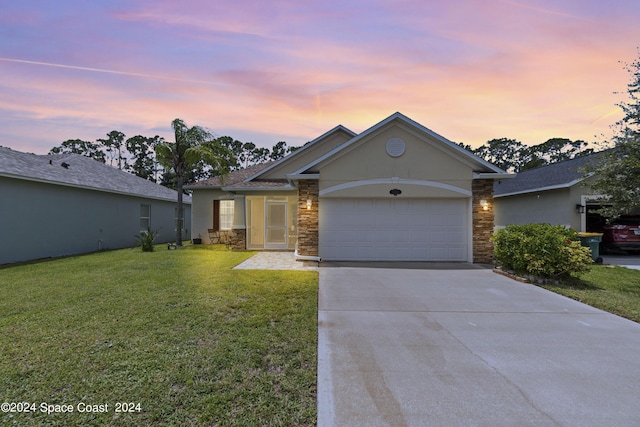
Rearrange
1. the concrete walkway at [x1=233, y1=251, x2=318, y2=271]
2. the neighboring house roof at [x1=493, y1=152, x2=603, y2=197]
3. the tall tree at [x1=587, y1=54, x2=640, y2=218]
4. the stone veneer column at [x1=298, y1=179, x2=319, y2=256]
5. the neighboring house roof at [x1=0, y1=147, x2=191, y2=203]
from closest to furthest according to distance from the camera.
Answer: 1. the tall tree at [x1=587, y1=54, x2=640, y2=218]
2. the concrete walkway at [x1=233, y1=251, x2=318, y2=271]
3. the stone veneer column at [x1=298, y1=179, x2=319, y2=256]
4. the neighboring house roof at [x1=0, y1=147, x2=191, y2=203]
5. the neighboring house roof at [x1=493, y1=152, x2=603, y2=197]

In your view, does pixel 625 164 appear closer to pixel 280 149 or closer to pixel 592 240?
pixel 592 240

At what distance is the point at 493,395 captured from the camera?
3.04 m

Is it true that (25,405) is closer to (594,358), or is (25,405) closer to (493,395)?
(493,395)

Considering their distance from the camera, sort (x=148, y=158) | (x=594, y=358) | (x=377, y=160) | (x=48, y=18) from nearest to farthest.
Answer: (x=594, y=358) → (x=48, y=18) → (x=377, y=160) → (x=148, y=158)

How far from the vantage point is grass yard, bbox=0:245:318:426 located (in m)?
2.77

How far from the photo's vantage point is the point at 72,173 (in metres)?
14.9

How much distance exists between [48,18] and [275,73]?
6493 mm

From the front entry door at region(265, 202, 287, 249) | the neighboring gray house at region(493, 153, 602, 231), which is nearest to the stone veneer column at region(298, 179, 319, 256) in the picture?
the front entry door at region(265, 202, 287, 249)

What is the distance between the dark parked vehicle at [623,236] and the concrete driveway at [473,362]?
34.2ft

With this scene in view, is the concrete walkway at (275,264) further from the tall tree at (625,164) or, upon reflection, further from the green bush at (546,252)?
the tall tree at (625,164)

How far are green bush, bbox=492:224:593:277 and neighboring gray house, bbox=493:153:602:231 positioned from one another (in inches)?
149

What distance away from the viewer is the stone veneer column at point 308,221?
35.5ft

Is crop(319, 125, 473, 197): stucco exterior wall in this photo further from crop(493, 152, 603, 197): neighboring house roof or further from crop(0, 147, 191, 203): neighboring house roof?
crop(0, 147, 191, 203): neighboring house roof

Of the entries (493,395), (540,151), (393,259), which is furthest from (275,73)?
(540,151)
